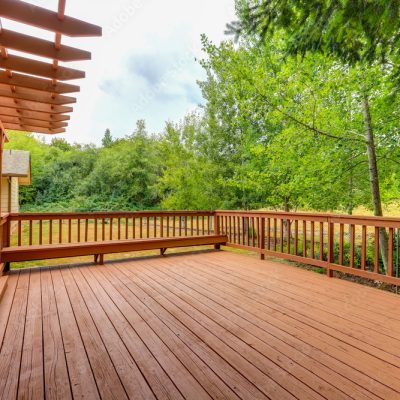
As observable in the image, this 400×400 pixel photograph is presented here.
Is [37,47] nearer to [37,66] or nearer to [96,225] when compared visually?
[37,66]

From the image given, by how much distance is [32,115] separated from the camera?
342 cm

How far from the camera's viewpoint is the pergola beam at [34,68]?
2.20m

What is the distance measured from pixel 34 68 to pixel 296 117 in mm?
5580

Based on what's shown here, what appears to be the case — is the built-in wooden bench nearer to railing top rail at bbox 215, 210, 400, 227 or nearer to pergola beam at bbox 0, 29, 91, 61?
railing top rail at bbox 215, 210, 400, 227

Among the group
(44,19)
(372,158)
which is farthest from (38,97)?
(372,158)

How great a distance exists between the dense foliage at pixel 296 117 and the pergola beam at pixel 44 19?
164 cm

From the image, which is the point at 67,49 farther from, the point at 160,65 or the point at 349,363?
the point at 160,65

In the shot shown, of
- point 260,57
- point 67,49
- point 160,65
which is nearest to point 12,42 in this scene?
point 67,49

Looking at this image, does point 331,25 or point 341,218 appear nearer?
point 331,25

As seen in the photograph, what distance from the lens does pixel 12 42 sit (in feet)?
6.40

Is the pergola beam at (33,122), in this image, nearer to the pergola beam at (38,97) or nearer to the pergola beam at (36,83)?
the pergola beam at (38,97)

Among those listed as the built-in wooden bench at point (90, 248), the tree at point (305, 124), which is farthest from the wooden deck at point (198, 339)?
the tree at point (305, 124)

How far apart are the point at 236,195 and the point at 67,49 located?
7.87 metres

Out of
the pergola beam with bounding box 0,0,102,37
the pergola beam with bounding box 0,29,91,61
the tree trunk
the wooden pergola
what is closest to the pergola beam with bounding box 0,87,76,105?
the wooden pergola
